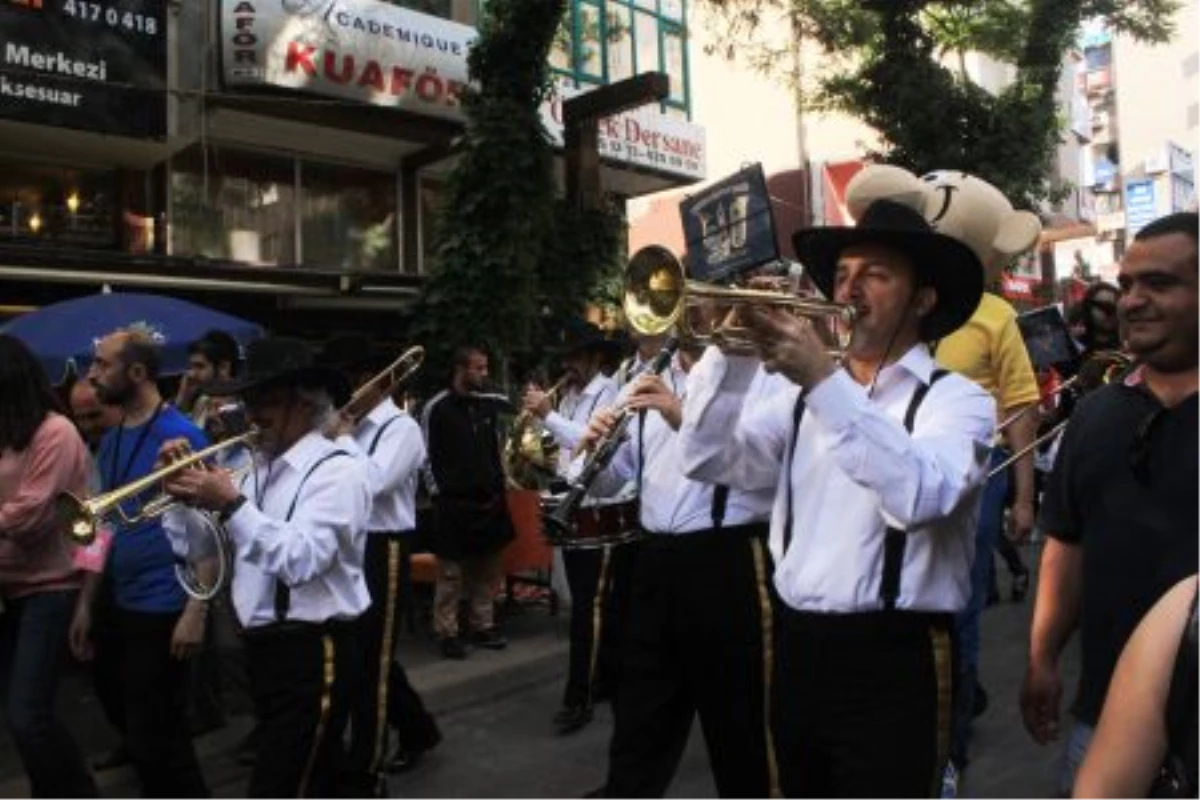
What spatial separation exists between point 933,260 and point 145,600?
3.26 metres

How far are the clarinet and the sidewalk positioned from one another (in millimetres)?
1798

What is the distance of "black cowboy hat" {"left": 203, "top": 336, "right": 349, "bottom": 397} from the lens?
3.83m

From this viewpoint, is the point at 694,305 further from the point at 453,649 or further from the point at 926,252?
the point at 453,649

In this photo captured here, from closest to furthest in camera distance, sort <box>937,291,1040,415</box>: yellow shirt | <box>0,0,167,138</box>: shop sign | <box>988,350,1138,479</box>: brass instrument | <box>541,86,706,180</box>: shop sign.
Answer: <box>988,350,1138,479</box>: brass instrument
<box>937,291,1040,415</box>: yellow shirt
<box>0,0,167,138</box>: shop sign
<box>541,86,706,180</box>: shop sign

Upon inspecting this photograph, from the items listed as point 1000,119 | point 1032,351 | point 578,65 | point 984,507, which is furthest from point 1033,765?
point 578,65

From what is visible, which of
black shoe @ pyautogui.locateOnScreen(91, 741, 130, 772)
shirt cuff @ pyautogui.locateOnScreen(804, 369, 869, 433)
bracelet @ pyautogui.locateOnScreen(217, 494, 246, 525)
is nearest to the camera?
shirt cuff @ pyautogui.locateOnScreen(804, 369, 869, 433)

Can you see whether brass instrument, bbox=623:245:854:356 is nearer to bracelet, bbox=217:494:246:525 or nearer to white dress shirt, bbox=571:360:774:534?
white dress shirt, bbox=571:360:774:534

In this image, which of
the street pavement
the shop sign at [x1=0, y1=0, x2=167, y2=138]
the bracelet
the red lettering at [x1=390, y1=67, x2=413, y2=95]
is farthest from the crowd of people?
the red lettering at [x1=390, y1=67, x2=413, y2=95]

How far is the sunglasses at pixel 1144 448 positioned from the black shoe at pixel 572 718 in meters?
4.10

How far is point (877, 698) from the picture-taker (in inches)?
111

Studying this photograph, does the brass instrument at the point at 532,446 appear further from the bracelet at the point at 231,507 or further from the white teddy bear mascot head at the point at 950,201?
the bracelet at the point at 231,507

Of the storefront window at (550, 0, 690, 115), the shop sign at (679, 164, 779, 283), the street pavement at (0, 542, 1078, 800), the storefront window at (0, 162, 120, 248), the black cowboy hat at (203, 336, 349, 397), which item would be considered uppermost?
the storefront window at (550, 0, 690, 115)

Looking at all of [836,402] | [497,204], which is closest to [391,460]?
[836,402]

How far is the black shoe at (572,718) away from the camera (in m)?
6.38
